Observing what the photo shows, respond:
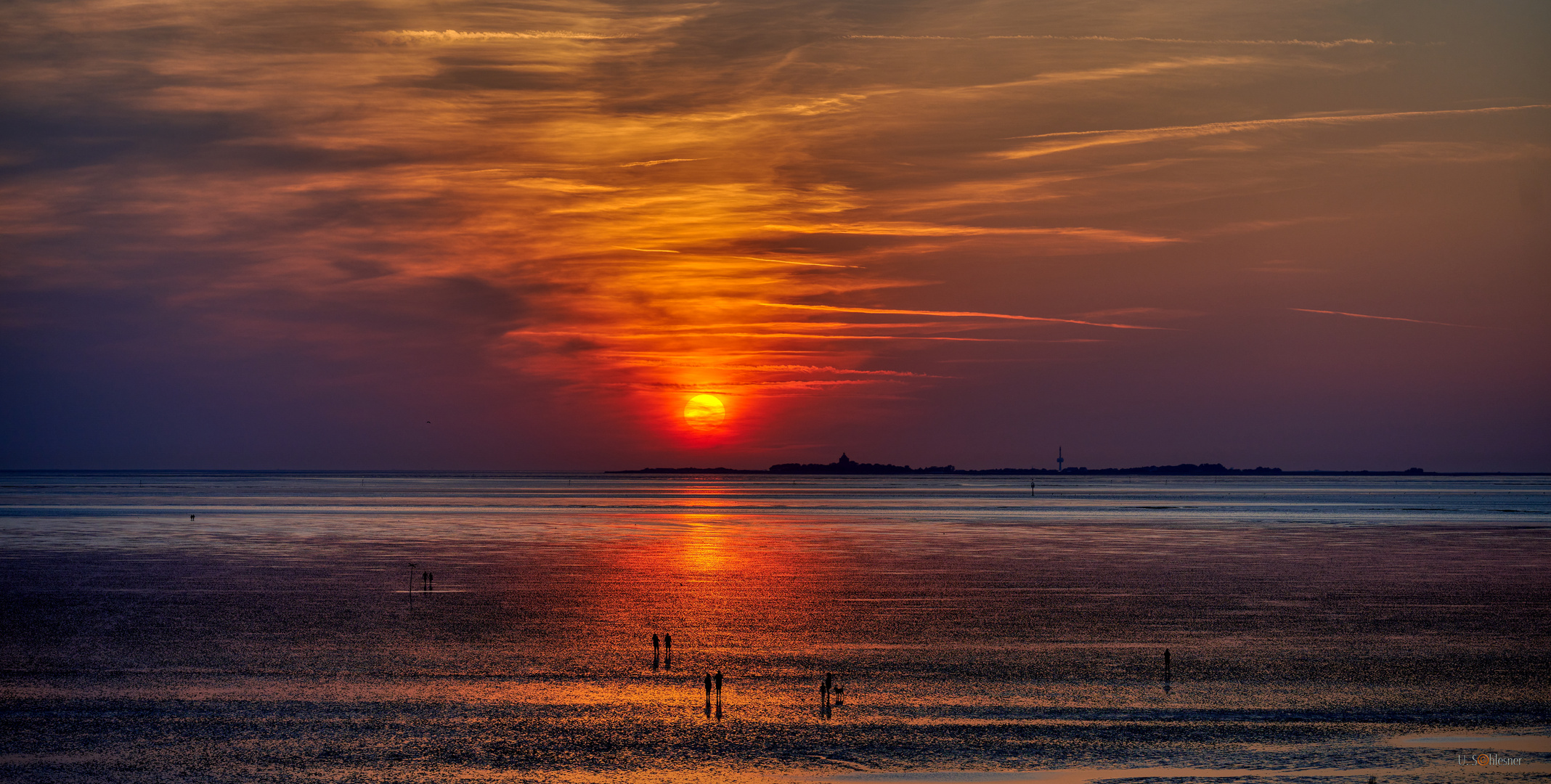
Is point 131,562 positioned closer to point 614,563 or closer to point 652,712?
point 614,563

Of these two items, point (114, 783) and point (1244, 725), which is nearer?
point (114, 783)

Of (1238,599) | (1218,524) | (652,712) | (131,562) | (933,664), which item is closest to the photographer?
(652,712)

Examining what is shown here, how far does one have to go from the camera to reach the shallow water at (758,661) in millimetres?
15352

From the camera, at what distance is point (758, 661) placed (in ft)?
70.8

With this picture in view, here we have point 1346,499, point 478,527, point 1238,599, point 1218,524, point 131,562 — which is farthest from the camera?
point 1346,499

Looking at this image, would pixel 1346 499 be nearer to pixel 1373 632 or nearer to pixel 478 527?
pixel 478 527

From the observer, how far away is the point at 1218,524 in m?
72.1

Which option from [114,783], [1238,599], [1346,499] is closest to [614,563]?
[1238,599]

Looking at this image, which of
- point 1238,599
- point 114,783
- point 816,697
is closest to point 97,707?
point 114,783

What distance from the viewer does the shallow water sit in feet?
50.4

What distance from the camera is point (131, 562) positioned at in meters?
41.3

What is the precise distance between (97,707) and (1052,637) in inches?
675

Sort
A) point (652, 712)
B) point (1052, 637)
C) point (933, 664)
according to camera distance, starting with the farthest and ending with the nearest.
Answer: point (1052, 637) → point (933, 664) → point (652, 712)

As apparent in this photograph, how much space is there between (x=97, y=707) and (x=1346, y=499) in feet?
431
